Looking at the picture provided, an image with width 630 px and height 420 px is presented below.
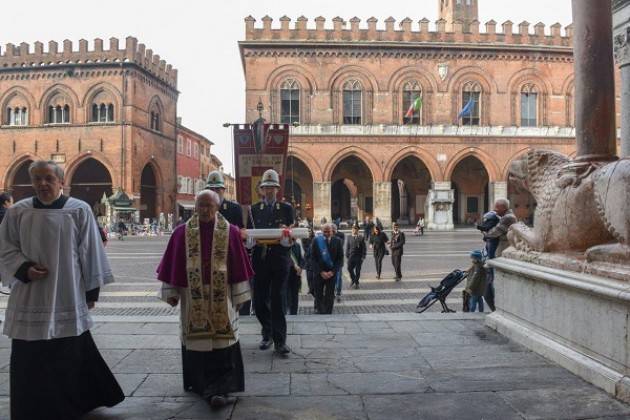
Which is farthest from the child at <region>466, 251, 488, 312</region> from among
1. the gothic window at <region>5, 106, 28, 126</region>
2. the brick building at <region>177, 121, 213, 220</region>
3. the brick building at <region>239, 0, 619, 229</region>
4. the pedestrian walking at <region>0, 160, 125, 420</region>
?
the gothic window at <region>5, 106, 28, 126</region>

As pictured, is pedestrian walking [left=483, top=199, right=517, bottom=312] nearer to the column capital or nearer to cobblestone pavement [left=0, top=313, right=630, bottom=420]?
cobblestone pavement [left=0, top=313, right=630, bottom=420]

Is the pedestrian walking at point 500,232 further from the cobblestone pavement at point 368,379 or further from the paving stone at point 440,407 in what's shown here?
the paving stone at point 440,407

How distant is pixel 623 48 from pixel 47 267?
24.2ft

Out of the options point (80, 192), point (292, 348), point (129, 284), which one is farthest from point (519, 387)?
point (80, 192)

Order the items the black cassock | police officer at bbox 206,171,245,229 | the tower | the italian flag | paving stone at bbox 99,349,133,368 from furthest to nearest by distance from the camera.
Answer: the tower
the italian flag
police officer at bbox 206,171,245,229
paving stone at bbox 99,349,133,368
the black cassock

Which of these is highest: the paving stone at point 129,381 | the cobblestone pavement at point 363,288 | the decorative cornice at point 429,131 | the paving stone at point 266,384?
the decorative cornice at point 429,131

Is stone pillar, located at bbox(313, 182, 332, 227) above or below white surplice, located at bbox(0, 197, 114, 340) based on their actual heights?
above

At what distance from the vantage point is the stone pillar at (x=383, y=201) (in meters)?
30.7

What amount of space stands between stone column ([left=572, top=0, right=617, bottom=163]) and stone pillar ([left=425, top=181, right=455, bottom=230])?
26.3m

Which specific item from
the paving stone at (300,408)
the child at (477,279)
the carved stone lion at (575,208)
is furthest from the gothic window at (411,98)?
the paving stone at (300,408)

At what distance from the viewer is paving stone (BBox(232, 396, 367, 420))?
10.9 ft

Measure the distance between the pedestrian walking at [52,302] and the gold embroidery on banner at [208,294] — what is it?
0.60 metres

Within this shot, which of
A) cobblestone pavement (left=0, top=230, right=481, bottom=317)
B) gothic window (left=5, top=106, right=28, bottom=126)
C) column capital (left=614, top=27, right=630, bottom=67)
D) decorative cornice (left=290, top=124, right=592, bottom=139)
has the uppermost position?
gothic window (left=5, top=106, right=28, bottom=126)

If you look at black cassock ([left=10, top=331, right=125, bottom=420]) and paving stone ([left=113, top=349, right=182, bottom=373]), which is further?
paving stone ([left=113, top=349, right=182, bottom=373])
